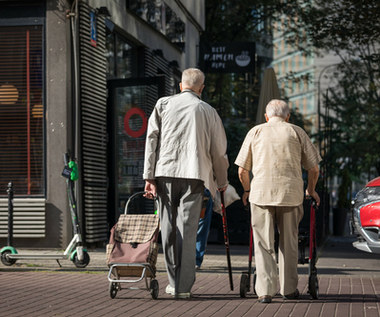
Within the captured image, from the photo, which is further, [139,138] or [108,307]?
[139,138]

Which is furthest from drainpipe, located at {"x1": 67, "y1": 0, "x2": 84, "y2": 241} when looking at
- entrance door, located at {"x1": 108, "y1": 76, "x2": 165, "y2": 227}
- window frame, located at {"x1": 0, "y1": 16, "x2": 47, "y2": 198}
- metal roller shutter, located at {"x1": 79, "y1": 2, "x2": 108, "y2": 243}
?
entrance door, located at {"x1": 108, "y1": 76, "x2": 165, "y2": 227}

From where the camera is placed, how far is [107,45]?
15750mm

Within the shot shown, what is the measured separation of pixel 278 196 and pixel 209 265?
4114 millimetres

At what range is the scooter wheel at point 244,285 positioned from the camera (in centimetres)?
809

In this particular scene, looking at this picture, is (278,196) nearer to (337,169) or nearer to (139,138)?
(139,138)

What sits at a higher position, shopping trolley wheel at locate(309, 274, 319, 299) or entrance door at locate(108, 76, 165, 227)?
entrance door at locate(108, 76, 165, 227)

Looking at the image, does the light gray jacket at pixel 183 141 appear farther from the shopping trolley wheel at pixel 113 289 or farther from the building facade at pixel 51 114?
the building facade at pixel 51 114

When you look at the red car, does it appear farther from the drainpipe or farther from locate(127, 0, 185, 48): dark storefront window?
locate(127, 0, 185, 48): dark storefront window

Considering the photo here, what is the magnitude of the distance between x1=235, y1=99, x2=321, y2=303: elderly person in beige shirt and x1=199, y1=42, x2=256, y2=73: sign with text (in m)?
10.0

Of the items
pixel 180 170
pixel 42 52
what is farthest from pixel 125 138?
pixel 180 170

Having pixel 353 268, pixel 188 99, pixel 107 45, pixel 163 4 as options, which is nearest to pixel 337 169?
pixel 163 4

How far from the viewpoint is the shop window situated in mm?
13820

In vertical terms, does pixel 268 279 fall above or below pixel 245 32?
below

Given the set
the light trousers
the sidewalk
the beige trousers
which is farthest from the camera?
the light trousers
